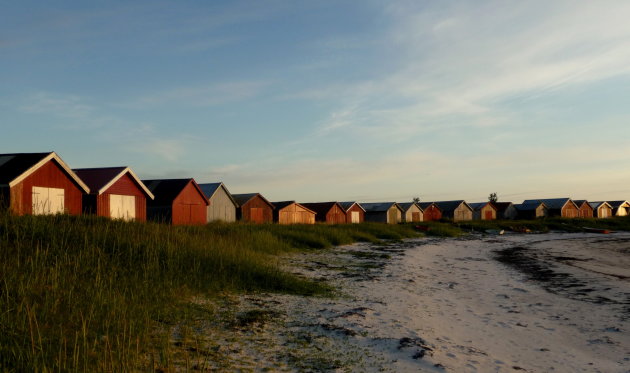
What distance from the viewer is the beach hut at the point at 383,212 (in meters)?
67.5

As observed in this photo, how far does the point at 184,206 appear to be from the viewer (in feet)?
121

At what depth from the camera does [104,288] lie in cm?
667

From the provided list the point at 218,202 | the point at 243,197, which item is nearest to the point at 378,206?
the point at 243,197

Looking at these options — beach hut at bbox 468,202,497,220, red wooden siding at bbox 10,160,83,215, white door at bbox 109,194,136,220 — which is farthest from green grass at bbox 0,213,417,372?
beach hut at bbox 468,202,497,220

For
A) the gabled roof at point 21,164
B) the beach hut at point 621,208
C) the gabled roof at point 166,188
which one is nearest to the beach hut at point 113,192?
the gabled roof at point 21,164

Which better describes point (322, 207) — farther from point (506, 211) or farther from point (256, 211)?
point (506, 211)

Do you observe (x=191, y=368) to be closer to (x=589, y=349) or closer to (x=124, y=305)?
(x=124, y=305)

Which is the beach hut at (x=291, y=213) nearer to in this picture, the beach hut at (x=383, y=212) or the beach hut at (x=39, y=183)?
the beach hut at (x=383, y=212)

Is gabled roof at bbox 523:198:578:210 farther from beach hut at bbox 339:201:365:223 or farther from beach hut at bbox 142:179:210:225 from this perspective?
beach hut at bbox 142:179:210:225

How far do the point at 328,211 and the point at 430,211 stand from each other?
2426cm

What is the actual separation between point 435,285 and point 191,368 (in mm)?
8477

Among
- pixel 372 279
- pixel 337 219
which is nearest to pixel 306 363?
pixel 372 279

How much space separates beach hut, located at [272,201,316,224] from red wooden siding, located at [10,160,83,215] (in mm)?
Result: 27830

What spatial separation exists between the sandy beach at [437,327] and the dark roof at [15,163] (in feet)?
55.8
